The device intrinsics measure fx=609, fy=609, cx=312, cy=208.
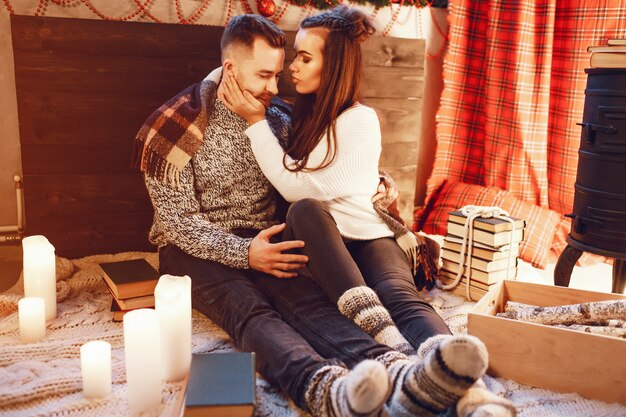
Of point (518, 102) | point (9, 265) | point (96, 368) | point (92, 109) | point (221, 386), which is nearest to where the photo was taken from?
point (221, 386)

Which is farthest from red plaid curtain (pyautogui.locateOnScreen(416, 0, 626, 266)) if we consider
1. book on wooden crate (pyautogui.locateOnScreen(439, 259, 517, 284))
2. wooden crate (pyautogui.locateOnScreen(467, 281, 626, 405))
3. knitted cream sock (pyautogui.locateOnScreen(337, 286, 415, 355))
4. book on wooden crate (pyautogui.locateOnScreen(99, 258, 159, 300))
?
book on wooden crate (pyautogui.locateOnScreen(99, 258, 159, 300))

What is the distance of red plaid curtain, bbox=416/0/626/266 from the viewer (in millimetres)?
2680

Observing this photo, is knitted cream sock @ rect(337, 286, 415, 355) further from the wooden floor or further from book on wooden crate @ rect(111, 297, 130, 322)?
the wooden floor

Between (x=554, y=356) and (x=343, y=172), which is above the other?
(x=343, y=172)

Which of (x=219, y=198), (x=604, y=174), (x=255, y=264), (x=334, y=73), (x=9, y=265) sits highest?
(x=334, y=73)

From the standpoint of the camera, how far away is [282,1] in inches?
98.7

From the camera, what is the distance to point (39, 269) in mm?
1710

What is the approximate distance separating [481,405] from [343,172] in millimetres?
876

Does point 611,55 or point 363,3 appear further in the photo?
point 363,3

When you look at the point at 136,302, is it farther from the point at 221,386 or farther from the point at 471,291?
the point at 471,291

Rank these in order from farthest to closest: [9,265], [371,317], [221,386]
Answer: [9,265] < [371,317] < [221,386]

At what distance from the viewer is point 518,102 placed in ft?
9.04

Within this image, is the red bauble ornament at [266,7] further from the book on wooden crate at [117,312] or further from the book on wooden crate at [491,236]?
the book on wooden crate at [117,312]

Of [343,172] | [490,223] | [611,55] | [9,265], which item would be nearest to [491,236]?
[490,223]
